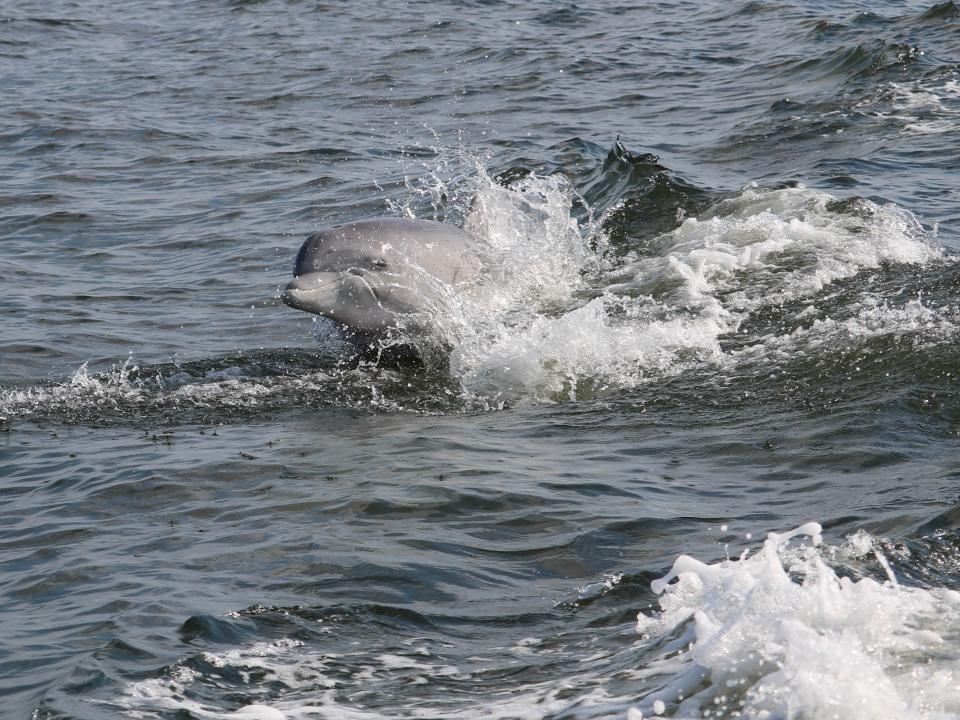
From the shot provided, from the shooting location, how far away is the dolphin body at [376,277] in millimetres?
10328

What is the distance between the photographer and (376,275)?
10.5m

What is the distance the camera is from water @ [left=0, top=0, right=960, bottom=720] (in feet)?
17.3

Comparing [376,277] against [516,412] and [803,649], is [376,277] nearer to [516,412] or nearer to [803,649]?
[516,412]

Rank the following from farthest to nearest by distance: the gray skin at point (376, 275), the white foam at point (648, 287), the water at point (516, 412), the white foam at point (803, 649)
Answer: the gray skin at point (376, 275)
the white foam at point (648, 287)
the water at point (516, 412)
the white foam at point (803, 649)

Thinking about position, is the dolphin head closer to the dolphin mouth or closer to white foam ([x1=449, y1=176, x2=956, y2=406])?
the dolphin mouth

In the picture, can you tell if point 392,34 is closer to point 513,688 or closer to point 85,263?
point 85,263

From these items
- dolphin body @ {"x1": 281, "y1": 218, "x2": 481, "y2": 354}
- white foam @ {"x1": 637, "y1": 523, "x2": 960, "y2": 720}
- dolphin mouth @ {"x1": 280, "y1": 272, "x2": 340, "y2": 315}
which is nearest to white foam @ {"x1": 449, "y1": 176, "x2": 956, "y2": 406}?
dolphin body @ {"x1": 281, "y1": 218, "x2": 481, "y2": 354}

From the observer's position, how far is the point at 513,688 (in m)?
5.24

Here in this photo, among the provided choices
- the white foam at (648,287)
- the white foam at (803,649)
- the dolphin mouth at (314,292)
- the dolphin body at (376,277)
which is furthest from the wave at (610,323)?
the white foam at (803,649)

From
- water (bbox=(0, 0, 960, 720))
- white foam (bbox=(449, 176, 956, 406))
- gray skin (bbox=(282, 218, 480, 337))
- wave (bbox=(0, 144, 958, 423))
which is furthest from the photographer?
gray skin (bbox=(282, 218, 480, 337))

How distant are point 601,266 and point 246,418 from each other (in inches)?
181

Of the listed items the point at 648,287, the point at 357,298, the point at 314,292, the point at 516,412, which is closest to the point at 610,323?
the point at 648,287

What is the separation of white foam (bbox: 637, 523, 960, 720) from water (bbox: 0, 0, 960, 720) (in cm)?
1

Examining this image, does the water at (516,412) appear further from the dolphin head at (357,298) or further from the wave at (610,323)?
the dolphin head at (357,298)
